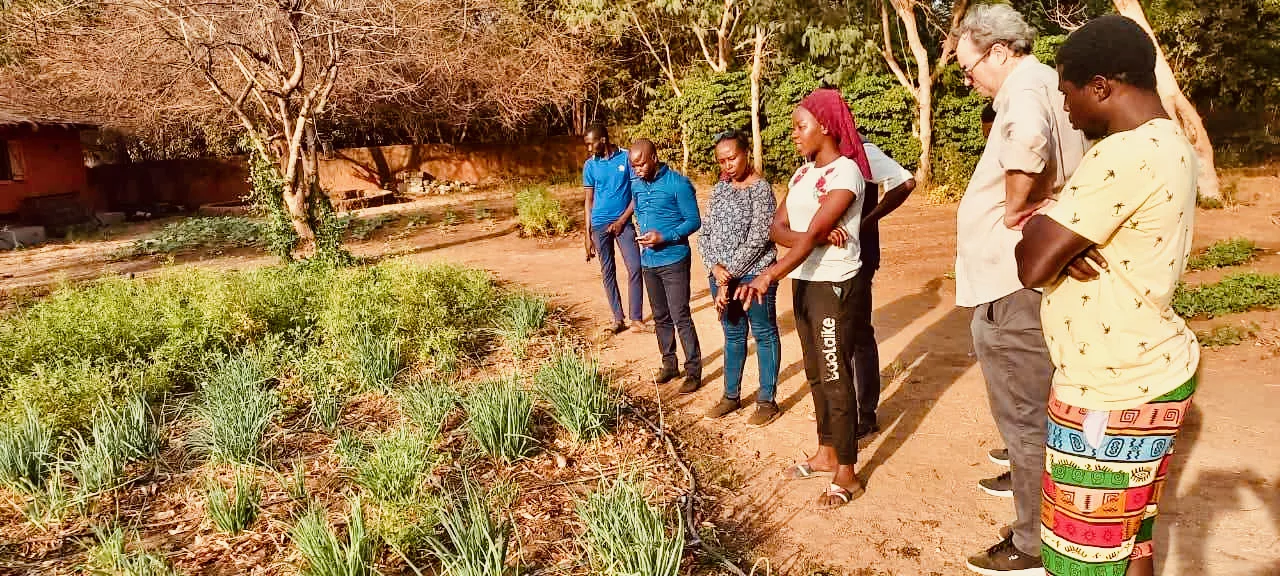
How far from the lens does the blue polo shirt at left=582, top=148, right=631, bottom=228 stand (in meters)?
5.80

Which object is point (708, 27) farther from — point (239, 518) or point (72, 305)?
point (239, 518)

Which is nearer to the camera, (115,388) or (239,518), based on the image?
(239,518)

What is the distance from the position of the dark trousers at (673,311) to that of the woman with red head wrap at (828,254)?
1359 mm

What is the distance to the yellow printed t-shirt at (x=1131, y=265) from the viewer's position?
1.61 m

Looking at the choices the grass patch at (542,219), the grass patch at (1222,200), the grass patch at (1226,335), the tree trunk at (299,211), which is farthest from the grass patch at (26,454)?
the grass patch at (1222,200)

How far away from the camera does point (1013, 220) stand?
2270 millimetres

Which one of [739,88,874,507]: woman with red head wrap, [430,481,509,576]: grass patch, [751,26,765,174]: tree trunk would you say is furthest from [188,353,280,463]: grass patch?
[751,26,765,174]: tree trunk

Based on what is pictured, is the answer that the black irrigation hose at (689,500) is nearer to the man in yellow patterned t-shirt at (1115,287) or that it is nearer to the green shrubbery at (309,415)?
the green shrubbery at (309,415)

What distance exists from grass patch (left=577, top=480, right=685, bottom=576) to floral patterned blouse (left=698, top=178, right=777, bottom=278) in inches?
55.3

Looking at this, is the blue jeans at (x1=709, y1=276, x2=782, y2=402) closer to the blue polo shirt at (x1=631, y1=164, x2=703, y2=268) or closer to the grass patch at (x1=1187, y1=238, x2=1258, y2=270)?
the blue polo shirt at (x1=631, y1=164, x2=703, y2=268)

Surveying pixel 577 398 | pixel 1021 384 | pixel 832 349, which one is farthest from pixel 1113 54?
pixel 577 398

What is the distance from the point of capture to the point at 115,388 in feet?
15.0

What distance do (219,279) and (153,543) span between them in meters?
3.45

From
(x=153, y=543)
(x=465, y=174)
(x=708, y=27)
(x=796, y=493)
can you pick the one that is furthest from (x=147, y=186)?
(x=796, y=493)
